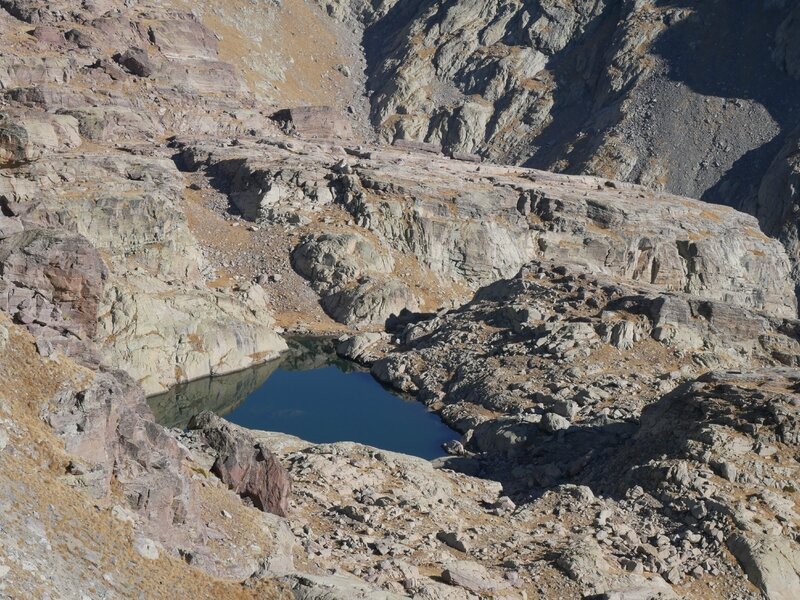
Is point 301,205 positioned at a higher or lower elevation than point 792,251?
lower

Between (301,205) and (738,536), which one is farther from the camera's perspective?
(301,205)

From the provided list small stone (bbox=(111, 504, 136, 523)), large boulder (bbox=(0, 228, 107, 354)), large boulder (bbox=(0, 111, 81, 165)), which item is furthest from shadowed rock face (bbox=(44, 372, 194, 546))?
large boulder (bbox=(0, 111, 81, 165))

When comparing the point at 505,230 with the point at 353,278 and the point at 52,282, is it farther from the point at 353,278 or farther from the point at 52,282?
the point at 52,282

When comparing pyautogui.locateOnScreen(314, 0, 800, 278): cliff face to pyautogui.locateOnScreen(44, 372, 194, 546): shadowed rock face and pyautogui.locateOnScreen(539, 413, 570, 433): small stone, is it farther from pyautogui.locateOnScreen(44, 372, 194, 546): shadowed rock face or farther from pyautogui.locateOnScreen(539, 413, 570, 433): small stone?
pyautogui.locateOnScreen(44, 372, 194, 546): shadowed rock face

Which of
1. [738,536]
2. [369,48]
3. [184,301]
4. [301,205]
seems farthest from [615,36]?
[738,536]

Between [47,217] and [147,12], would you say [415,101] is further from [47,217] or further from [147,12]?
[47,217]

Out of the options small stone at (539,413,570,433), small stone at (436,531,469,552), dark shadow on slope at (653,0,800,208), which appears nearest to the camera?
small stone at (436,531,469,552)

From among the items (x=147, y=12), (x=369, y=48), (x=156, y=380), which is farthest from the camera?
(x=369, y=48)

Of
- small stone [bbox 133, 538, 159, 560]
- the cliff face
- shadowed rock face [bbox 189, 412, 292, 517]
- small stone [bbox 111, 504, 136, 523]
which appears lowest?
shadowed rock face [bbox 189, 412, 292, 517]
